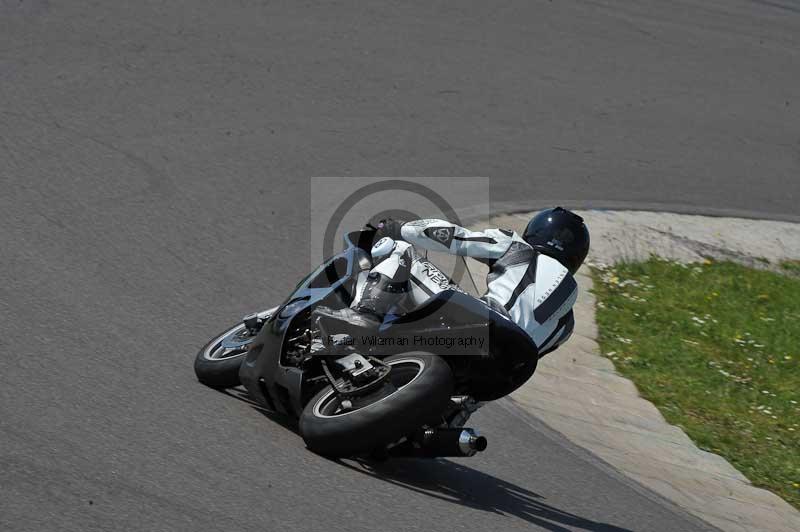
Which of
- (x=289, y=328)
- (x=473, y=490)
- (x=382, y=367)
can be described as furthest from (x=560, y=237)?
(x=289, y=328)

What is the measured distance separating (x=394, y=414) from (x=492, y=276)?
99 cm

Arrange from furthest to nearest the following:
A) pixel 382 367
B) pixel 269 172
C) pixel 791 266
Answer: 1. pixel 791 266
2. pixel 269 172
3. pixel 382 367

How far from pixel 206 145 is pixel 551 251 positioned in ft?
16.5

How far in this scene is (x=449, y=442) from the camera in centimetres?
524

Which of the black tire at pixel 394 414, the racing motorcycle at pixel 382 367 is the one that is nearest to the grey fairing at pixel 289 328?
the racing motorcycle at pixel 382 367

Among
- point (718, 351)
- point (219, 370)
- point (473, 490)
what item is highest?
point (219, 370)

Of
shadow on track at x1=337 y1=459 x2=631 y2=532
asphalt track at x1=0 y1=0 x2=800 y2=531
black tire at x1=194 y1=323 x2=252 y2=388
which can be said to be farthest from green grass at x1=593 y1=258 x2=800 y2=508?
black tire at x1=194 y1=323 x2=252 y2=388

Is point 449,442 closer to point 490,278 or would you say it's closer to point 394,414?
point 394,414

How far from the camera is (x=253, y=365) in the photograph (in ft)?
19.2

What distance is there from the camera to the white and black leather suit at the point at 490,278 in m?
5.38

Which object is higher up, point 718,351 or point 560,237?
point 560,237

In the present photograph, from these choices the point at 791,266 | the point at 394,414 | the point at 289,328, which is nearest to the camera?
the point at 394,414

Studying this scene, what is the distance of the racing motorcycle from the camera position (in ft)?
16.4

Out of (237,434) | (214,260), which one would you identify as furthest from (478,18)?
(237,434)
